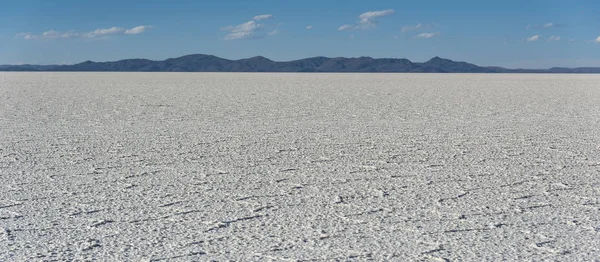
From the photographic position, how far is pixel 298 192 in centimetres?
403

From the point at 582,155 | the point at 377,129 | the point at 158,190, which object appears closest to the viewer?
the point at 158,190

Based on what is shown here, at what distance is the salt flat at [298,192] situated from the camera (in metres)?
2.89

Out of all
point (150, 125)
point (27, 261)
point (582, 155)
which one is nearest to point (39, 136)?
point (150, 125)

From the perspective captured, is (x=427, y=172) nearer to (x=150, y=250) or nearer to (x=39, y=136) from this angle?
Result: (x=150, y=250)

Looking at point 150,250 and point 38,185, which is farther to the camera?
point 38,185

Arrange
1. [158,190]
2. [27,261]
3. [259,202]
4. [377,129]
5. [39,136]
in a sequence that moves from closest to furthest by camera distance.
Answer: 1. [27,261]
2. [259,202]
3. [158,190]
4. [39,136]
5. [377,129]

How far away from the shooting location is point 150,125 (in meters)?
8.07

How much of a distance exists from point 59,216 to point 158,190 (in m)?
0.75

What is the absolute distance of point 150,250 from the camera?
282 centimetres

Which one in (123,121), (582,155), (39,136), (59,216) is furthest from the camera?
(123,121)

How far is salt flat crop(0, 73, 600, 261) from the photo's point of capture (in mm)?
2895

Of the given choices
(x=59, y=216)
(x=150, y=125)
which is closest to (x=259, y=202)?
(x=59, y=216)

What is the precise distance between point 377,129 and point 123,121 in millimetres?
3062

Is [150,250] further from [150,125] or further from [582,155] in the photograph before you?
[150,125]
